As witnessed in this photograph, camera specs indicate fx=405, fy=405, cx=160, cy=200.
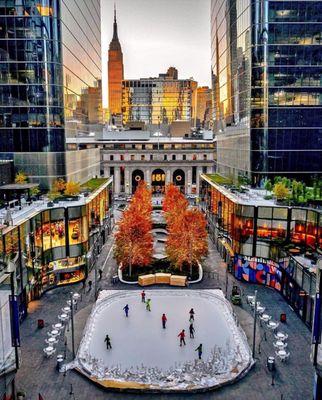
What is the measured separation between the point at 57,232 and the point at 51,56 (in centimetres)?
3049

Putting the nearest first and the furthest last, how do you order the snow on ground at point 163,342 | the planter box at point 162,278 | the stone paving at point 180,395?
1. the stone paving at point 180,395
2. the snow on ground at point 163,342
3. the planter box at point 162,278

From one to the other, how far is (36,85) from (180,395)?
52.4 m

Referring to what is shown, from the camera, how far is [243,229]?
2121 inches

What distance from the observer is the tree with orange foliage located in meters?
55.2

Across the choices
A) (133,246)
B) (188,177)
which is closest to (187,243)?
(133,246)

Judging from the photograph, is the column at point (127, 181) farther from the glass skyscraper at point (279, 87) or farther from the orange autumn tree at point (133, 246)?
the orange autumn tree at point (133, 246)

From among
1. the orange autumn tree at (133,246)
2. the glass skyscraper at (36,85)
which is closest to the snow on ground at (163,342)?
the orange autumn tree at (133,246)

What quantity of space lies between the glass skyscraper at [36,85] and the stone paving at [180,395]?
91.3 ft

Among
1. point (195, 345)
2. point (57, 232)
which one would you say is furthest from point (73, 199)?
point (195, 345)

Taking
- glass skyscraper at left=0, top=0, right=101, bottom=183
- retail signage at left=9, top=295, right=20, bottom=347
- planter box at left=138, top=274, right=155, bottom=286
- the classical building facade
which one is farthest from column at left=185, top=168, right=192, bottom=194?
retail signage at left=9, top=295, right=20, bottom=347

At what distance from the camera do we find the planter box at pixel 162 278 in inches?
2071

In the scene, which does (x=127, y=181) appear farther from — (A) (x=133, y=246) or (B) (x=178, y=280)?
(B) (x=178, y=280)

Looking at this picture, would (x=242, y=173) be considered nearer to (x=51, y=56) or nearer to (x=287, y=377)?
(x=51, y=56)

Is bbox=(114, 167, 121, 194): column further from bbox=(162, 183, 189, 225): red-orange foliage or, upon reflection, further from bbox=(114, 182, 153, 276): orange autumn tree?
bbox=(114, 182, 153, 276): orange autumn tree
